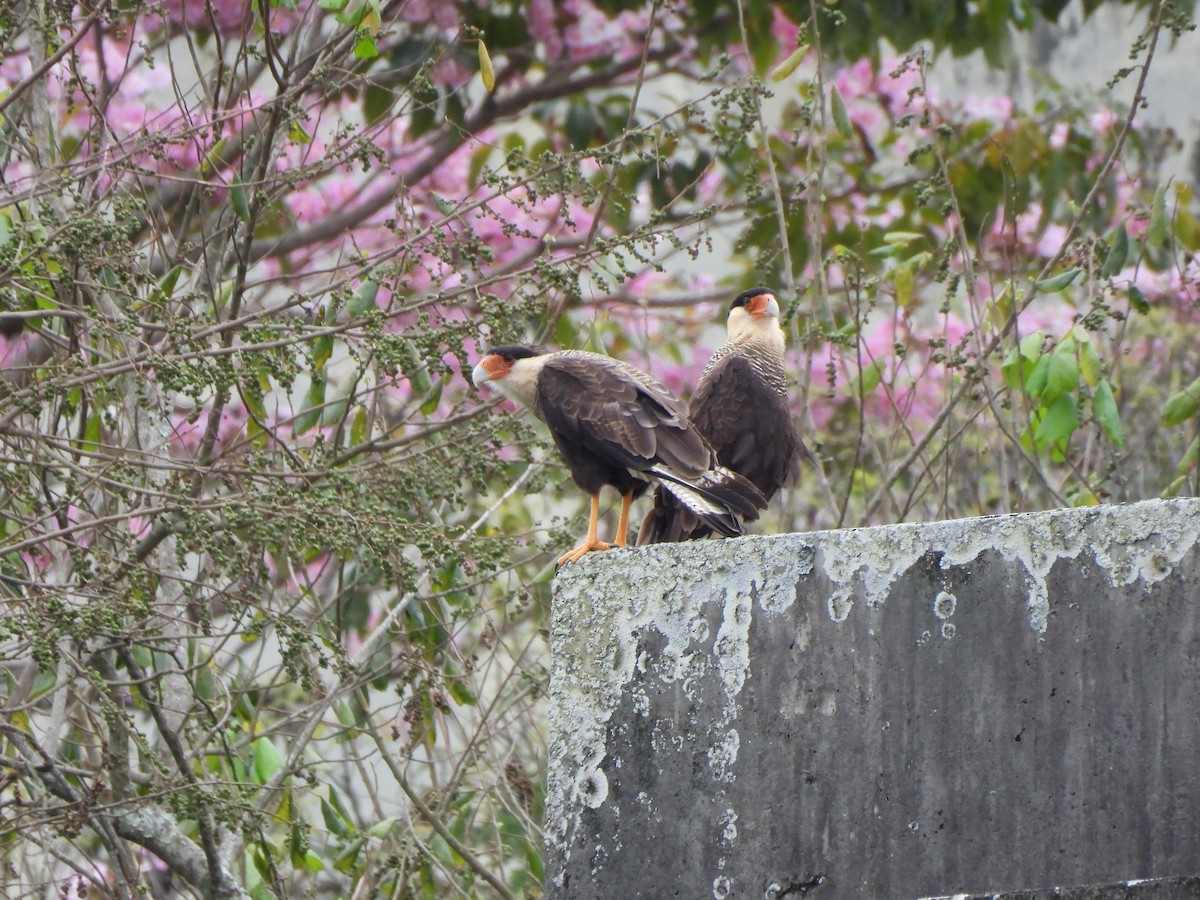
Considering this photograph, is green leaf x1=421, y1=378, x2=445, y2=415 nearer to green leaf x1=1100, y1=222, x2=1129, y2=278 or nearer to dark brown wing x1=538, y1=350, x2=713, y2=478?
dark brown wing x1=538, y1=350, x2=713, y2=478

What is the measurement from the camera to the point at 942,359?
4043 millimetres

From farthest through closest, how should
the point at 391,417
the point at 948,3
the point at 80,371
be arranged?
the point at 948,3 < the point at 391,417 < the point at 80,371

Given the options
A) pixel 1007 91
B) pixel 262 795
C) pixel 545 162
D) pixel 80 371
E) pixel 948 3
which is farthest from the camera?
pixel 1007 91

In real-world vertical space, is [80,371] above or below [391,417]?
below

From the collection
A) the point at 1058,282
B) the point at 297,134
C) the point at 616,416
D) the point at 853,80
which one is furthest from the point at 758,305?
the point at 853,80

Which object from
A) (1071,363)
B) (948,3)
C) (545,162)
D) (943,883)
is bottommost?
(943,883)

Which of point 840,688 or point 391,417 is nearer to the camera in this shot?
point 840,688

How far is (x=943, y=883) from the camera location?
211 cm

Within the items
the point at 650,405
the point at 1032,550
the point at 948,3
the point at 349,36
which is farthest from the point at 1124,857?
the point at 948,3

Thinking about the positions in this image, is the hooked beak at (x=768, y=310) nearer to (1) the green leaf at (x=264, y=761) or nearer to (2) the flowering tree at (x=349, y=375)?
(2) the flowering tree at (x=349, y=375)

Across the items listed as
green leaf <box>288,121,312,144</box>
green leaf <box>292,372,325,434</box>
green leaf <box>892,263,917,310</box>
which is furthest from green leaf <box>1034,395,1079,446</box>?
green leaf <box>288,121,312,144</box>

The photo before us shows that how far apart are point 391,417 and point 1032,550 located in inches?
127

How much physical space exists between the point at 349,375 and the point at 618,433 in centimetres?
151

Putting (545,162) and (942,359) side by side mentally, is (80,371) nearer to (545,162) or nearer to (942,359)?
(545,162)
